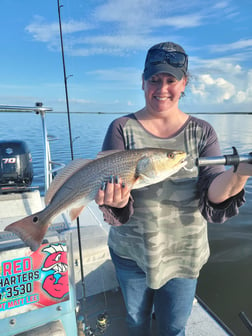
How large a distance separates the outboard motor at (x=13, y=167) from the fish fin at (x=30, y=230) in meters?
2.65

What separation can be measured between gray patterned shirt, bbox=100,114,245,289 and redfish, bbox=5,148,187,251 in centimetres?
11

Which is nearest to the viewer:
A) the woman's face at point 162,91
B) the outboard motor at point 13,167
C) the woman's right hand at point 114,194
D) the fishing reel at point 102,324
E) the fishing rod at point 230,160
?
the fishing rod at point 230,160

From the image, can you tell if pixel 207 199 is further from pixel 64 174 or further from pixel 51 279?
pixel 51 279

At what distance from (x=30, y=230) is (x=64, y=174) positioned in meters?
0.54

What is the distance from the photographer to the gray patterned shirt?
2115 mm

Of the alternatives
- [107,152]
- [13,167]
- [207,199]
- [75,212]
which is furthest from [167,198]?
[13,167]

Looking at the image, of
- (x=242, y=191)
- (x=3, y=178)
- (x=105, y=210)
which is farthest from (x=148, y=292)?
(x=3, y=178)

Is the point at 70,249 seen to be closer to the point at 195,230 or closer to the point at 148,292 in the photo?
the point at 148,292

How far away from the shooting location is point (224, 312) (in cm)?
505

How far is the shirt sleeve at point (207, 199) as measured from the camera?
6.64ft

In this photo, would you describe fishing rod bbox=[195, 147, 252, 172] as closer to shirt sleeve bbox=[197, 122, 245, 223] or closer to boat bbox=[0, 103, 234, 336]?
shirt sleeve bbox=[197, 122, 245, 223]

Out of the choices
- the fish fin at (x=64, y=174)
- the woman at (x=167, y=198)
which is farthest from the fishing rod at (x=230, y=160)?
the fish fin at (x=64, y=174)

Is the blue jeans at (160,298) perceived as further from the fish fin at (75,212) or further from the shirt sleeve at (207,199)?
the shirt sleeve at (207,199)

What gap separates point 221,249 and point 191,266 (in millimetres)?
5426
